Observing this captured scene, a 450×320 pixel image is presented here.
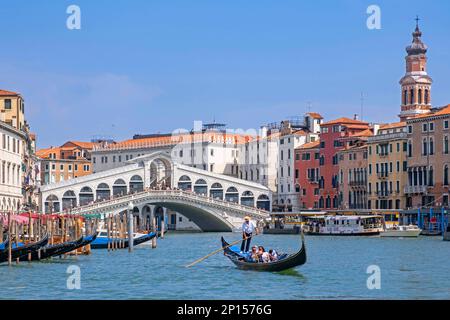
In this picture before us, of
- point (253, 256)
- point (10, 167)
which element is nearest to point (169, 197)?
point (10, 167)

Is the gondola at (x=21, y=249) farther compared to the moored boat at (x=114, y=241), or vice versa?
the moored boat at (x=114, y=241)

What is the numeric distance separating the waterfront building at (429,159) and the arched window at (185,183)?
10143mm

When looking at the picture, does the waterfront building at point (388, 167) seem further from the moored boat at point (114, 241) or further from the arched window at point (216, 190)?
the moored boat at point (114, 241)

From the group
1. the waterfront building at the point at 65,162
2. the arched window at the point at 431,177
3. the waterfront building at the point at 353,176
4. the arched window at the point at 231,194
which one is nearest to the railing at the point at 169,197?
the arched window at the point at 231,194

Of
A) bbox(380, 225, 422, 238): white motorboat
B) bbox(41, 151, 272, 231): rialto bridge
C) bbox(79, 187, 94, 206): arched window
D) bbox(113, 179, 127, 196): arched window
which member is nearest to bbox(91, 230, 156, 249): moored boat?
bbox(380, 225, 422, 238): white motorboat

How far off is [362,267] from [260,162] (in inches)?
1336

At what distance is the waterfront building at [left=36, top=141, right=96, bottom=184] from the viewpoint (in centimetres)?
5994

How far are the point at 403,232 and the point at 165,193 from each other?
33.1 ft

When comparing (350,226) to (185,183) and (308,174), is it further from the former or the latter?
(308,174)

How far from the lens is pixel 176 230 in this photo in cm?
5228

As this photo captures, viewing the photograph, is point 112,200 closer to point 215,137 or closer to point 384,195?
point 384,195

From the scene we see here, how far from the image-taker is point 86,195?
1740 inches

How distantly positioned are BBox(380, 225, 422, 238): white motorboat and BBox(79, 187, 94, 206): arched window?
1323cm

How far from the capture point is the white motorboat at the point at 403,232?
34844 mm
